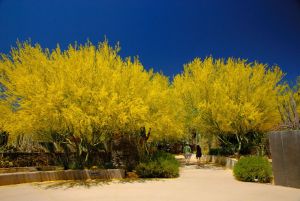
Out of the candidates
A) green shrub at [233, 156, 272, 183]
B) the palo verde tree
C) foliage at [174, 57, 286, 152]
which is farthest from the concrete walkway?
foliage at [174, 57, 286, 152]

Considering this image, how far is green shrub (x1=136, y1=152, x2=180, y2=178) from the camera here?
48.0 ft

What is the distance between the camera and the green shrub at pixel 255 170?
12.8m

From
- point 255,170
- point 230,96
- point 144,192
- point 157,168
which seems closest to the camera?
point 144,192

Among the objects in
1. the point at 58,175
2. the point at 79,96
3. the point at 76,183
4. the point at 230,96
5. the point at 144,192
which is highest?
the point at 230,96

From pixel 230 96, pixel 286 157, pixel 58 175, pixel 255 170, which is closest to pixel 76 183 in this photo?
pixel 58 175

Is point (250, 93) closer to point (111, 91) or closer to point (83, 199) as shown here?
point (111, 91)

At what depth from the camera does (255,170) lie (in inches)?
510

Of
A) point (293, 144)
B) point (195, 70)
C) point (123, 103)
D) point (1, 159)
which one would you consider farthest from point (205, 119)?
point (1, 159)

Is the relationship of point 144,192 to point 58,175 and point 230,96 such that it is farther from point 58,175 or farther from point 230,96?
point 230,96

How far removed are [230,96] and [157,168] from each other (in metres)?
7.92

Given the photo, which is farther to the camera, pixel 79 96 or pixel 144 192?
pixel 79 96

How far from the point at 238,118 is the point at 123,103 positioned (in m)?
9.41

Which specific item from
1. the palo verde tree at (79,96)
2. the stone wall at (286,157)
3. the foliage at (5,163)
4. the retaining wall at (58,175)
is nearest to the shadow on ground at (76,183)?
the retaining wall at (58,175)

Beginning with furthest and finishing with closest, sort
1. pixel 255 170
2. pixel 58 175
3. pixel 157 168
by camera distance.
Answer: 1. pixel 157 168
2. pixel 58 175
3. pixel 255 170
